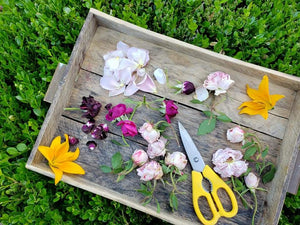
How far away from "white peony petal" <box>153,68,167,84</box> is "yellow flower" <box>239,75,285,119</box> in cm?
38

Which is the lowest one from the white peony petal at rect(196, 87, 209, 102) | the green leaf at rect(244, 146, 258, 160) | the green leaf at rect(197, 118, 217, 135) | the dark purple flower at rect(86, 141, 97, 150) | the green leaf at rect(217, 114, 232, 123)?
the dark purple flower at rect(86, 141, 97, 150)

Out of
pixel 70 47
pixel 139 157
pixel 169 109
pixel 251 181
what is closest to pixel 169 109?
pixel 169 109

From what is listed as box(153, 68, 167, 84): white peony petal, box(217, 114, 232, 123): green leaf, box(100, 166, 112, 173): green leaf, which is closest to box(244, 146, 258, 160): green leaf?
box(217, 114, 232, 123): green leaf

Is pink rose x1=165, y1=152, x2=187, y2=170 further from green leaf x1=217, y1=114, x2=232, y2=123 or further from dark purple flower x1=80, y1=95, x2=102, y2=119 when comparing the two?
dark purple flower x1=80, y1=95, x2=102, y2=119

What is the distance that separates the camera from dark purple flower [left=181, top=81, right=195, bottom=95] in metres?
1.40

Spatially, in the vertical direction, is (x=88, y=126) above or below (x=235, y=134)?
below

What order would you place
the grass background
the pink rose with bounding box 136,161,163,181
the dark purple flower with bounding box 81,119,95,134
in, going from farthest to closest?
the grass background, the dark purple flower with bounding box 81,119,95,134, the pink rose with bounding box 136,161,163,181

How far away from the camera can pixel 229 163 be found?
50.9 inches

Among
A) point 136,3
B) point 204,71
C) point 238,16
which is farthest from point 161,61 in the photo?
point 238,16

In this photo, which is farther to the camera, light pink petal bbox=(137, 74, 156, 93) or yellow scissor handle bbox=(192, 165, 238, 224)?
light pink petal bbox=(137, 74, 156, 93)

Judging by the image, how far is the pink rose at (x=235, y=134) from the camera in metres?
1.33

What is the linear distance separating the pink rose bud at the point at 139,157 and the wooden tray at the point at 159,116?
2.7 inches

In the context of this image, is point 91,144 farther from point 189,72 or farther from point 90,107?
point 189,72

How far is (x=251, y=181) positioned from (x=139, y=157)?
0.49 m
